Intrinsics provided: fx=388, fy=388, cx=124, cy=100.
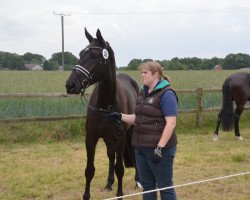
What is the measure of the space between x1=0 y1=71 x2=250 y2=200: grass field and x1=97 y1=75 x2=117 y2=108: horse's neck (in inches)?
58.1

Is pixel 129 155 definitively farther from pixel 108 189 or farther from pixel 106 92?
pixel 106 92

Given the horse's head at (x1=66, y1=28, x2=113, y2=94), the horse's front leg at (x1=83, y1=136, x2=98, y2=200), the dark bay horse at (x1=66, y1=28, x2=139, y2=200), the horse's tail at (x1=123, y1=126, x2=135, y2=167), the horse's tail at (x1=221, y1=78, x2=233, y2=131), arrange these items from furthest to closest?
1. the horse's tail at (x1=221, y1=78, x2=233, y2=131)
2. the horse's tail at (x1=123, y1=126, x2=135, y2=167)
3. the horse's front leg at (x1=83, y1=136, x2=98, y2=200)
4. the dark bay horse at (x1=66, y1=28, x2=139, y2=200)
5. the horse's head at (x1=66, y1=28, x2=113, y2=94)

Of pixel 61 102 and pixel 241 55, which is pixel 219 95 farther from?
pixel 241 55

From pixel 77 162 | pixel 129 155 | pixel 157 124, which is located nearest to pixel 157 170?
pixel 157 124

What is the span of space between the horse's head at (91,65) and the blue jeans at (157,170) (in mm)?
992

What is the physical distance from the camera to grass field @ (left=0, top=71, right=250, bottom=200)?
226 inches

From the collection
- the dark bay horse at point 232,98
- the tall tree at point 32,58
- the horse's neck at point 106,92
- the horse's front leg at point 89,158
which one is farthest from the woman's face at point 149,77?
the tall tree at point 32,58

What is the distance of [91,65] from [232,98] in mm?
6771

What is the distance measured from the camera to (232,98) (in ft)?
34.1

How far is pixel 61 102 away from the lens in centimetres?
1077

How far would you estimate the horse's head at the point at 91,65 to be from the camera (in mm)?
4262

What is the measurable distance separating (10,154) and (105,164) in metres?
2.29

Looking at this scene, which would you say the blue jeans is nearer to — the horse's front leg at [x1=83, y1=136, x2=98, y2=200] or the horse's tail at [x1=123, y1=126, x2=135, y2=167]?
the horse's front leg at [x1=83, y1=136, x2=98, y2=200]

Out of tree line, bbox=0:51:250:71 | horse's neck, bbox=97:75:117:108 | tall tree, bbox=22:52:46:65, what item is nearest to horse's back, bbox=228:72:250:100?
horse's neck, bbox=97:75:117:108
